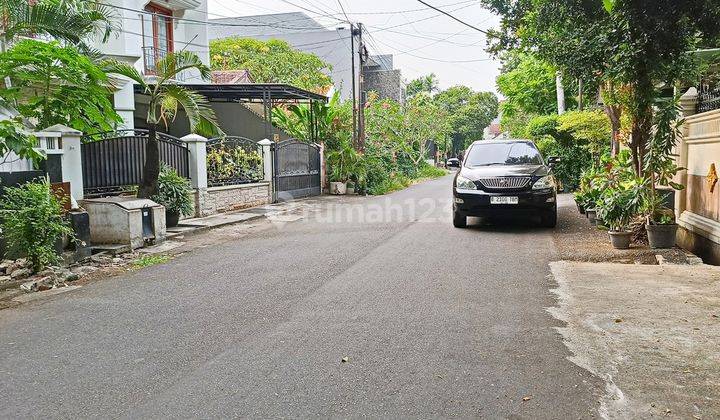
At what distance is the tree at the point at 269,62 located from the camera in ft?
110

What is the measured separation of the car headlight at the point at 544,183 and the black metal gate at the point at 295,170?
9.00m

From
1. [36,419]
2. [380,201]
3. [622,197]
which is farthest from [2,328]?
[380,201]

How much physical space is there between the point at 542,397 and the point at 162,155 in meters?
10.7

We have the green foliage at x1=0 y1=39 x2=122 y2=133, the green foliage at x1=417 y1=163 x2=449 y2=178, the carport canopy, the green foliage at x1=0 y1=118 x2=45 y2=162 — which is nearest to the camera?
the green foliage at x1=0 y1=118 x2=45 y2=162

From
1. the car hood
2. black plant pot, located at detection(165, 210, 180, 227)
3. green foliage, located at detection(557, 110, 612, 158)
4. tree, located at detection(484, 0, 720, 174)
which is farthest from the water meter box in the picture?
green foliage, located at detection(557, 110, 612, 158)

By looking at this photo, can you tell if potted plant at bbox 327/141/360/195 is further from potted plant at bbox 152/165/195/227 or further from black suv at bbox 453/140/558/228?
black suv at bbox 453/140/558/228

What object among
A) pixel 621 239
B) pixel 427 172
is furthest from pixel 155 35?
pixel 427 172

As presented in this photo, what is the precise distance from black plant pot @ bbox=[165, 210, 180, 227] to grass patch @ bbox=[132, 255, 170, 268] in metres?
2.59

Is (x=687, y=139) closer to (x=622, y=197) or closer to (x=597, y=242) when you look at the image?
(x=622, y=197)

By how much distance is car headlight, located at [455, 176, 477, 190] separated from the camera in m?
10.8

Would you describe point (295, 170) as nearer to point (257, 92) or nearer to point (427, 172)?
point (257, 92)

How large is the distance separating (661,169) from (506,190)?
270 cm

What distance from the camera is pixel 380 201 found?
1870 centimetres

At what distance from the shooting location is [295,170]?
18891 mm
